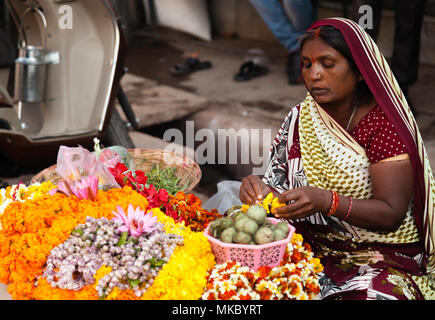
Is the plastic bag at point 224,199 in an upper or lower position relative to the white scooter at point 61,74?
lower

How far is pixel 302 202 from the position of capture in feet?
5.67

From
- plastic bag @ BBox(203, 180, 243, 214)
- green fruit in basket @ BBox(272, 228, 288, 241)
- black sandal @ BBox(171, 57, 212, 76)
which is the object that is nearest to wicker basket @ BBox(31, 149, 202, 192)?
plastic bag @ BBox(203, 180, 243, 214)

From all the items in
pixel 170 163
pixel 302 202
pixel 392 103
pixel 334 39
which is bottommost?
pixel 170 163

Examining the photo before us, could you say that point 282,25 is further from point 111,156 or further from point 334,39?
point 334,39

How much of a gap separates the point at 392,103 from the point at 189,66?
4.60 m

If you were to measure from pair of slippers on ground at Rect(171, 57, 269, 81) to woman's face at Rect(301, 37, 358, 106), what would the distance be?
378 cm

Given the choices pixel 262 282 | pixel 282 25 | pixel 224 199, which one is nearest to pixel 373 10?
pixel 282 25

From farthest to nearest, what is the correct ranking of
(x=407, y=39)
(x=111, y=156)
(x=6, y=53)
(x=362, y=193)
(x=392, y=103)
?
(x=407, y=39) → (x=6, y=53) → (x=111, y=156) → (x=362, y=193) → (x=392, y=103)

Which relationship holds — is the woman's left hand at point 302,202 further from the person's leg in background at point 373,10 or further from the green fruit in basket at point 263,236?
the person's leg in background at point 373,10

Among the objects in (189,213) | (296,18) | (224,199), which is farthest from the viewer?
(296,18)

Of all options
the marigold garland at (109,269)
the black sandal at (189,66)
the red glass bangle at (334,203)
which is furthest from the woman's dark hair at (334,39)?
the black sandal at (189,66)

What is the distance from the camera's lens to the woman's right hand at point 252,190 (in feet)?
6.45

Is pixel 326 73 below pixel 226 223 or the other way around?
the other way around

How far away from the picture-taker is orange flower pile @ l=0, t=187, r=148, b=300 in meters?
1.71
